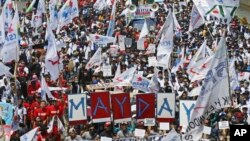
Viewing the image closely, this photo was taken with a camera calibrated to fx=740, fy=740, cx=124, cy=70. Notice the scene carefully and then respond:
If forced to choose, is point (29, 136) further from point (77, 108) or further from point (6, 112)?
point (6, 112)

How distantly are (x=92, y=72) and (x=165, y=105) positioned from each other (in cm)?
722

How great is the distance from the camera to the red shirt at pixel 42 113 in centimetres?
1695

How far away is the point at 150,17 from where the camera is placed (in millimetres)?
33375

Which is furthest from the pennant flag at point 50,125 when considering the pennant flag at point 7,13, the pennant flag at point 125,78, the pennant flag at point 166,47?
the pennant flag at point 7,13

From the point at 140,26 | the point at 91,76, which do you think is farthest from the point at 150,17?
the point at 91,76

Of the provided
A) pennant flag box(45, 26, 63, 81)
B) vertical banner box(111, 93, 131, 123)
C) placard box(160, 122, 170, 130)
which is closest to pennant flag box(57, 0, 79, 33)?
pennant flag box(45, 26, 63, 81)

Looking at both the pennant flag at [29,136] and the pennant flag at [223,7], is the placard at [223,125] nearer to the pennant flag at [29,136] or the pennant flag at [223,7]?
the pennant flag at [29,136]

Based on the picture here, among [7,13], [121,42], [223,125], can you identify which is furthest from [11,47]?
[223,125]

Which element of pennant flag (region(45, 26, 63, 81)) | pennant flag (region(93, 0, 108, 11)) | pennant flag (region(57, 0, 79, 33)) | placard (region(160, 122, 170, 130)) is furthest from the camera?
pennant flag (region(93, 0, 108, 11))

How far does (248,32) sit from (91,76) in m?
10.5

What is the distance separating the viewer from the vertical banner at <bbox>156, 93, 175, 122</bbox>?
15.5m

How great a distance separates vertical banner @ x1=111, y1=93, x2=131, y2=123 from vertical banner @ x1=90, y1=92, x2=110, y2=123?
0.43 ft

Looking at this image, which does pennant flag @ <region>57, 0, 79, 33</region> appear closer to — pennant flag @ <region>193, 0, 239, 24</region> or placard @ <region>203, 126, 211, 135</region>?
pennant flag @ <region>193, 0, 239, 24</region>

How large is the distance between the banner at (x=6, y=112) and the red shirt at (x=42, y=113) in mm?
675
